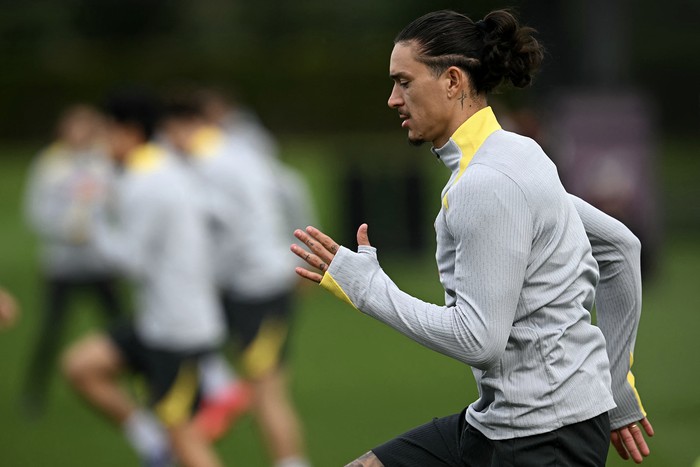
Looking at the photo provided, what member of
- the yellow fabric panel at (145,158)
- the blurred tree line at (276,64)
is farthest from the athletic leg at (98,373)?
the blurred tree line at (276,64)

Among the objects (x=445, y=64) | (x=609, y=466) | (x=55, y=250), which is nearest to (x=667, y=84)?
(x=55, y=250)

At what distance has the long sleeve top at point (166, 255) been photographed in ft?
24.9

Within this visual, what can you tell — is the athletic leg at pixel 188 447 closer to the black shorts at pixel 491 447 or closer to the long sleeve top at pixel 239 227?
→ the long sleeve top at pixel 239 227

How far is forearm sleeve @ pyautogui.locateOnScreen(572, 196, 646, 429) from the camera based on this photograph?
4.55 meters

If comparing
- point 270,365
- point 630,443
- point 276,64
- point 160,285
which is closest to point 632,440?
point 630,443

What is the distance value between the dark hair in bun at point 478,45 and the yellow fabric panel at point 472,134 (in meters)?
0.10

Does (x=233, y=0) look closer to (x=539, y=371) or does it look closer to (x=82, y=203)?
(x=82, y=203)

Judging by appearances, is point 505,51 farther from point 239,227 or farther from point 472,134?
point 239,227

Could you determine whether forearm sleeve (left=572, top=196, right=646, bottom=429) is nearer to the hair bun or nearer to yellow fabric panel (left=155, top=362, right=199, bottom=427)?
the hair bun

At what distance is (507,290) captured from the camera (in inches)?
155

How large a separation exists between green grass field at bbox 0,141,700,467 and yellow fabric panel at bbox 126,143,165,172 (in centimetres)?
211

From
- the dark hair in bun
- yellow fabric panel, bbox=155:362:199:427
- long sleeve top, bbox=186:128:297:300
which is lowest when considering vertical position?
yellow fabric panel, bbox=155:362:199:427

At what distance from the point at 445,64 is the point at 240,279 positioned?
516 cm

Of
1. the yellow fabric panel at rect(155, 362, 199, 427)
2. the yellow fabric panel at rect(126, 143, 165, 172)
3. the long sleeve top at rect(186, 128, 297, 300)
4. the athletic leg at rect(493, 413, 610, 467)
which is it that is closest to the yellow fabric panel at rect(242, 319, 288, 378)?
the long sleeve top at rect(186, 128, 297, 300)
